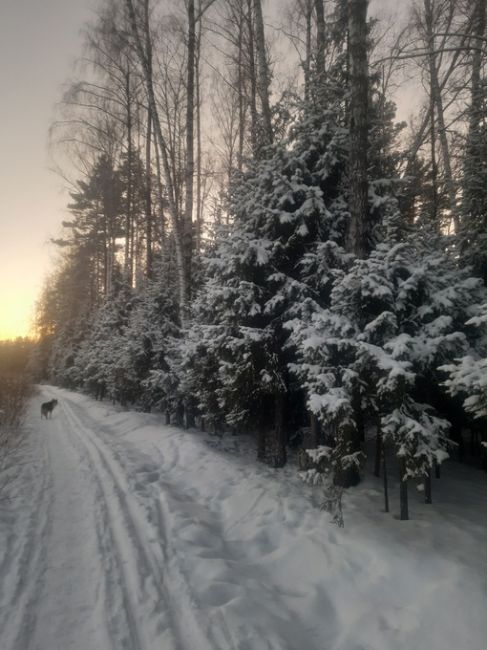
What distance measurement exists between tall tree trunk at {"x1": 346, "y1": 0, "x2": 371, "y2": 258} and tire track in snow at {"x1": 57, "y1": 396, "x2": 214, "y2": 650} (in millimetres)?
6177

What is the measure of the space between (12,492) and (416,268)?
887 centimetres

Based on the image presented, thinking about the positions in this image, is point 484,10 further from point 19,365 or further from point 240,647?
point 19,365

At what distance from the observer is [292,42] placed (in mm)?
15172

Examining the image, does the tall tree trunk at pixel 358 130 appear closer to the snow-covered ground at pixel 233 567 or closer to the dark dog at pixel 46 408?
the snow-covered ground at pixel 233 567

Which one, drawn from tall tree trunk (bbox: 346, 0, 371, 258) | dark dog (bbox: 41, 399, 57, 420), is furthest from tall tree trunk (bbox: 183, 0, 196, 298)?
dark dog (bbox: 41, 399, 57, 420)

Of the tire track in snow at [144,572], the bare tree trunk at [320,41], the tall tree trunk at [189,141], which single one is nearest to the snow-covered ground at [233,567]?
the tire track in snow at [144,572]

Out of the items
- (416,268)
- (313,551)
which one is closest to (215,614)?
(313,551)

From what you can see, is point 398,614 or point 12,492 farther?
point 12,492

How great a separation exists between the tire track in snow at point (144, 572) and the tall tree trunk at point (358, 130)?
20.3 ft

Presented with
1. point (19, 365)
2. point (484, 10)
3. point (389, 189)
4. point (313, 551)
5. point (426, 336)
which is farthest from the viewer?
point (19, 365)

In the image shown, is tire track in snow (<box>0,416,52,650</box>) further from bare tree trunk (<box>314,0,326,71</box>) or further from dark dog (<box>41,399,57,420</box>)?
dark dog (<box>41,399,57,420</box>)

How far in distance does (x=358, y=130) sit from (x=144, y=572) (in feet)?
27.4

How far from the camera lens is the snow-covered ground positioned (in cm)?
394

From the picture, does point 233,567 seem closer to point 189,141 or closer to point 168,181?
point 168,181
